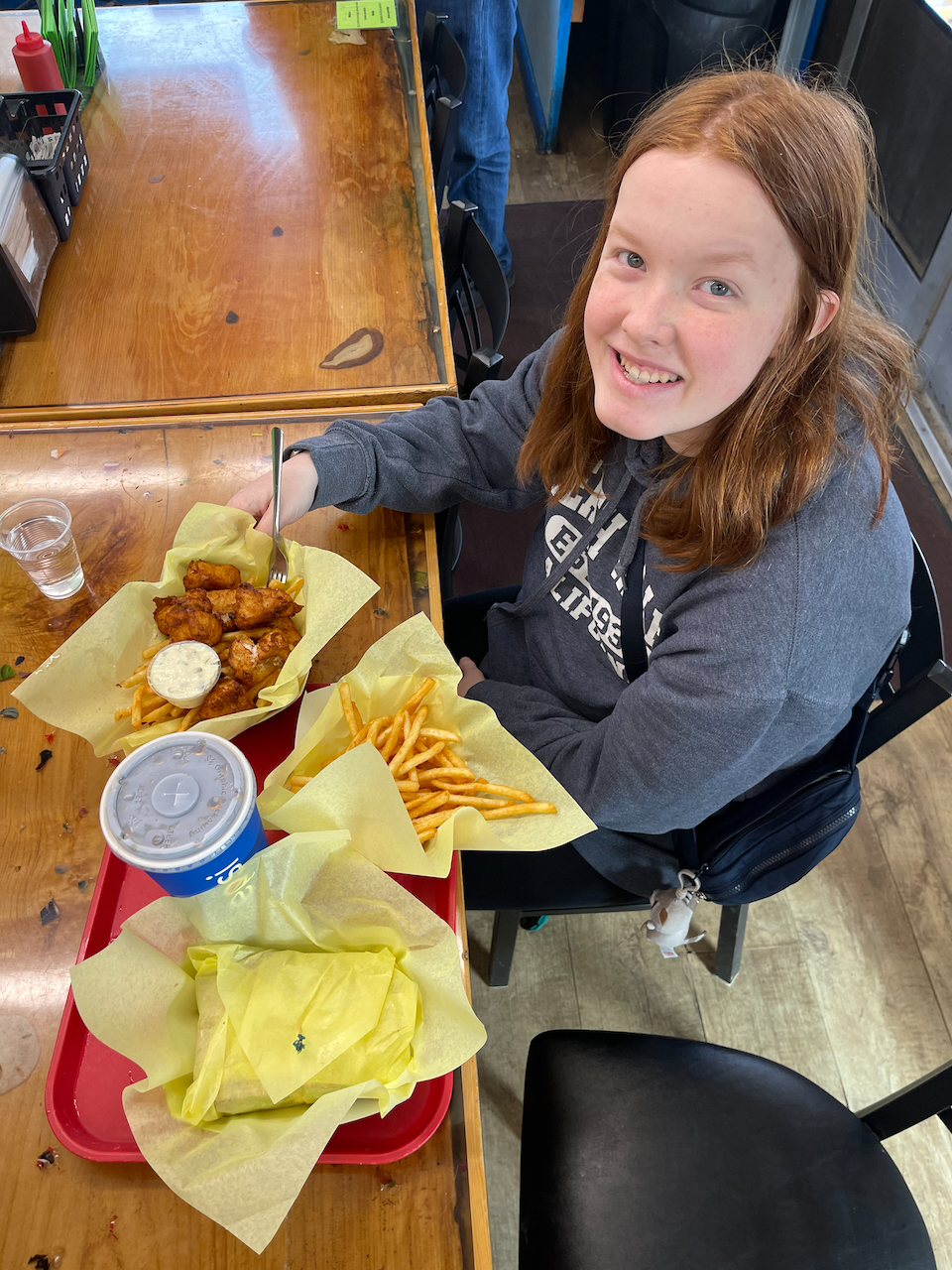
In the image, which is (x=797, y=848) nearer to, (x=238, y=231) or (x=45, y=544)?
(x=45, y=544)

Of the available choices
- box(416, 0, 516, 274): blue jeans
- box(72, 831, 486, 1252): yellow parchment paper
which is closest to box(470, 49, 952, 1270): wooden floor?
box(72, 831, 486, 1252): yellow parchment paper

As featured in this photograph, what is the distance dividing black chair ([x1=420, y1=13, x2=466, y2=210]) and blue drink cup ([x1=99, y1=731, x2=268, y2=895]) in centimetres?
177

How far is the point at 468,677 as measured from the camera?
155cm

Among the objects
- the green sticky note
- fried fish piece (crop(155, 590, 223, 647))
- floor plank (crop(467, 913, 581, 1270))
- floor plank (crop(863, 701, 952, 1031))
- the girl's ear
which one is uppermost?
the girl's ear

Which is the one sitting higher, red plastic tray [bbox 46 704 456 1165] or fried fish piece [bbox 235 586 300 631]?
fried fish piece [bbox 235 586 300 631]

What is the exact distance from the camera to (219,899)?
0.89m

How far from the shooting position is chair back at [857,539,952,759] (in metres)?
1.23

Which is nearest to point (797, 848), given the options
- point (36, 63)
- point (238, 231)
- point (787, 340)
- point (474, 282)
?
point (787, 340)

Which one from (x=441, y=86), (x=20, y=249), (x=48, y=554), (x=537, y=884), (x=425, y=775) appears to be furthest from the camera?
(x=441, y=86)

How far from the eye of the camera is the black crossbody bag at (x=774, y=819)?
4.02 ft

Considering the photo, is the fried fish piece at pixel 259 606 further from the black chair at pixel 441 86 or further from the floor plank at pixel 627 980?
the black chair at pixel 441 86

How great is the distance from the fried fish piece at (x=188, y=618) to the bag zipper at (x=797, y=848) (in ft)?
2.61

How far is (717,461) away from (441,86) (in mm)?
2381

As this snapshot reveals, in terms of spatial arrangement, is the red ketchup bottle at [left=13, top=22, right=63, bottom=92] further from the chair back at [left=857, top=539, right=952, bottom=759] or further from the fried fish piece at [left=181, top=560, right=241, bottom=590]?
the chair back at [left=857, top=539, right=952, bottom=759]
